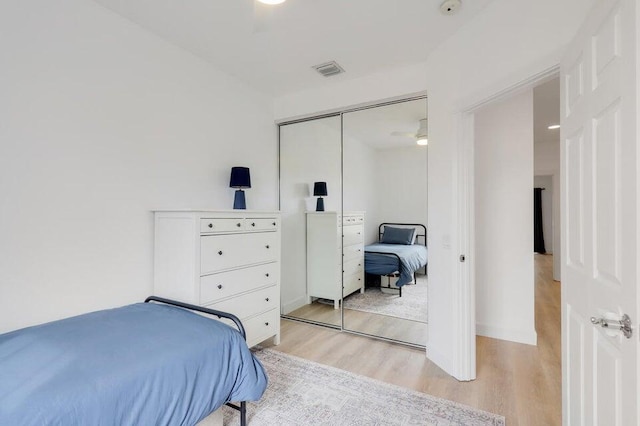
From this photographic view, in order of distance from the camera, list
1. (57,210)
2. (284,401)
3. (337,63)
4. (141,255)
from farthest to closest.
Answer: (337,63), (141,255), (284,401), (57,210)

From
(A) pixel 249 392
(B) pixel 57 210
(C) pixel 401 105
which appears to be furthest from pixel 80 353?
(C) pixel 401 105

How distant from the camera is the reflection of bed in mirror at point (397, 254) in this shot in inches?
125

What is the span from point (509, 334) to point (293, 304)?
238 cm

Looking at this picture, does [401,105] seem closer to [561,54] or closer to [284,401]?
[561,54]

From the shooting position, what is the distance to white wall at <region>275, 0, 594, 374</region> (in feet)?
5.66

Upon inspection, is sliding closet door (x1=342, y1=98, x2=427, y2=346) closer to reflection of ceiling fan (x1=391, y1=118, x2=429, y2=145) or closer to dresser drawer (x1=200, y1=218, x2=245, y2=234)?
reflection of ceiling fan (x1=391, y1=118, x2=429, y2=145)

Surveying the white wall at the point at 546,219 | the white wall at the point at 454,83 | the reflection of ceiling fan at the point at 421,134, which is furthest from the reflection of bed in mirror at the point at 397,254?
the white wall at the point at 546,219

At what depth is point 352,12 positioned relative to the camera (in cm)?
223

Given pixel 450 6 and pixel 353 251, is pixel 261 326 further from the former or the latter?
pixel 450 6

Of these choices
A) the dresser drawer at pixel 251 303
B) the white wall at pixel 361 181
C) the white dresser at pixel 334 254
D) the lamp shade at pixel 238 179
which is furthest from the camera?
the white dresser at pixel 334 254

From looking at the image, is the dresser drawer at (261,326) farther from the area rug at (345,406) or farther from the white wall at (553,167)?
the white wall at (553,167)

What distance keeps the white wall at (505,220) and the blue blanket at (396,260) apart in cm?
77

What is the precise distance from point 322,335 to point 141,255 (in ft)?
6.44

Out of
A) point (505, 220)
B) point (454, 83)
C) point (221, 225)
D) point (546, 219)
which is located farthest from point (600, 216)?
point (546, 219)
